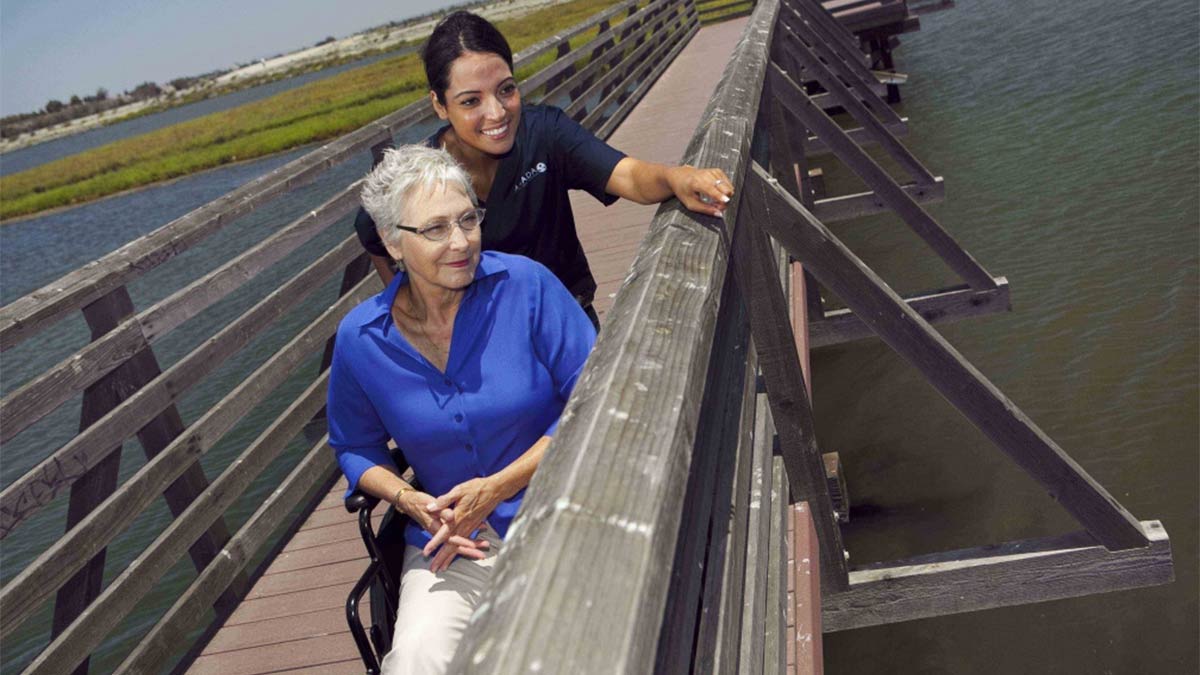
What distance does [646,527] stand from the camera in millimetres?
1182

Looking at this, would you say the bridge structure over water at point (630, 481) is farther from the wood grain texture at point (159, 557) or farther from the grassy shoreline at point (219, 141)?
the grassy shoreline at point (219, 141)

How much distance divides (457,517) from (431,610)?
0.20m

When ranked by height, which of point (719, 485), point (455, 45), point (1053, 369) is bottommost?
point (1053, 369)

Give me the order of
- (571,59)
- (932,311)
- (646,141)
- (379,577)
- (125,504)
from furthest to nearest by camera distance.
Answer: (571,59) → (646,141) → (932,311) → (125,504) → (379,577)

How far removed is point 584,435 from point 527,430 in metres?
1.30

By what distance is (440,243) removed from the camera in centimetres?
263

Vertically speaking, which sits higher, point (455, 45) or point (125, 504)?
point (455, 45)

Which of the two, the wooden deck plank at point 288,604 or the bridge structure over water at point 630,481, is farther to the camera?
the wooden deck plank at point 288,604

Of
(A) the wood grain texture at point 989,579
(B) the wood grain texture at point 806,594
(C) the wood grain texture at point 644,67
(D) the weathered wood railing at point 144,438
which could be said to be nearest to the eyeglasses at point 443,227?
(B) the wood grain texture at point 806,594

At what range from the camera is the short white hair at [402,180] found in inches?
104

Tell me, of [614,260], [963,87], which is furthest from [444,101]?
[963,87]

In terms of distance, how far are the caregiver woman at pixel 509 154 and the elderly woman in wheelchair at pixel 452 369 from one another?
1.02 feet

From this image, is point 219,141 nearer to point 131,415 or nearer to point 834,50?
point 834,50

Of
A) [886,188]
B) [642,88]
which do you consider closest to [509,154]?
[886,188]
